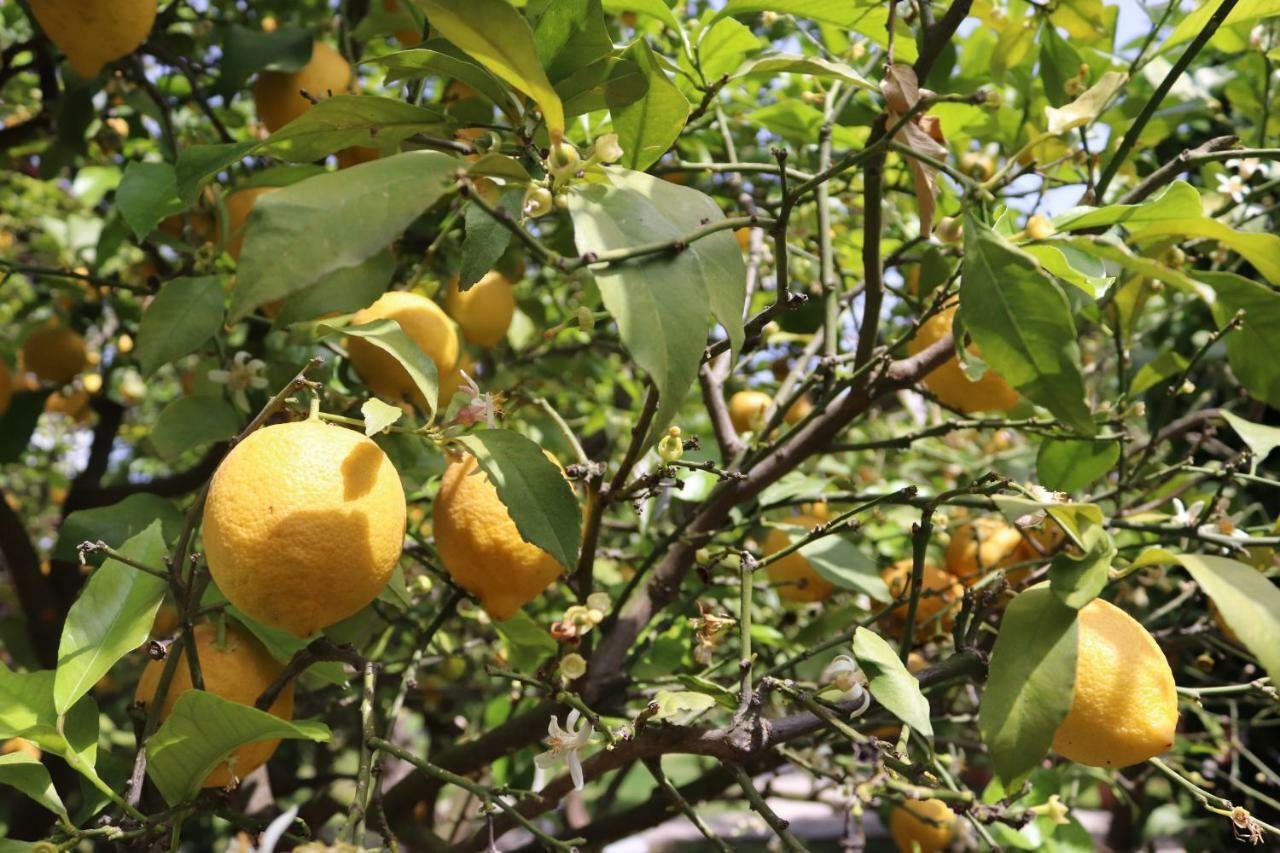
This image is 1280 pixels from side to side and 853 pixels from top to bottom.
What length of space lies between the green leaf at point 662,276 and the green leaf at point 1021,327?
144 mm

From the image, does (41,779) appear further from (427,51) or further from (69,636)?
(427,51)

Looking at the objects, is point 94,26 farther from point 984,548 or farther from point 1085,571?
point 984,548

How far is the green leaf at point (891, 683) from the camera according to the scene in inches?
28.0

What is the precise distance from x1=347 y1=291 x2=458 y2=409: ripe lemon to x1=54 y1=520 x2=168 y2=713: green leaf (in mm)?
265

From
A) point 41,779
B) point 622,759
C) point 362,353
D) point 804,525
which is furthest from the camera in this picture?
point 804,525

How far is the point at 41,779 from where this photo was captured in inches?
30.9

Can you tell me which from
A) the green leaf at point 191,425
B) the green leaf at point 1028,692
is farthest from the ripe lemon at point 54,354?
the green leaf at point 1028,692

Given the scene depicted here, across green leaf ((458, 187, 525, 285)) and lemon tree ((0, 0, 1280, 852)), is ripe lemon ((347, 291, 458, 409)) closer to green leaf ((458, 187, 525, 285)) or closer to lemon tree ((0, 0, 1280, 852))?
lemon tree ((0, 0, 1280, 852))

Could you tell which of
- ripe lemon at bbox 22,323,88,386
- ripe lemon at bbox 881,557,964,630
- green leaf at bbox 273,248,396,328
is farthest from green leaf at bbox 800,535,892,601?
ripe lemon at bbox 22,323,88,386

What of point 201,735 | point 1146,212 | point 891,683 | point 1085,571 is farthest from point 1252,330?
point 201,735

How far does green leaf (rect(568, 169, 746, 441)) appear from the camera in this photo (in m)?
0.58

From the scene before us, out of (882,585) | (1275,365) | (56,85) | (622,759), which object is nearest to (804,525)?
(882,585)

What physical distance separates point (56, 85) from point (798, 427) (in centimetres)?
125

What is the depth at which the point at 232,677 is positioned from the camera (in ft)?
2.87
